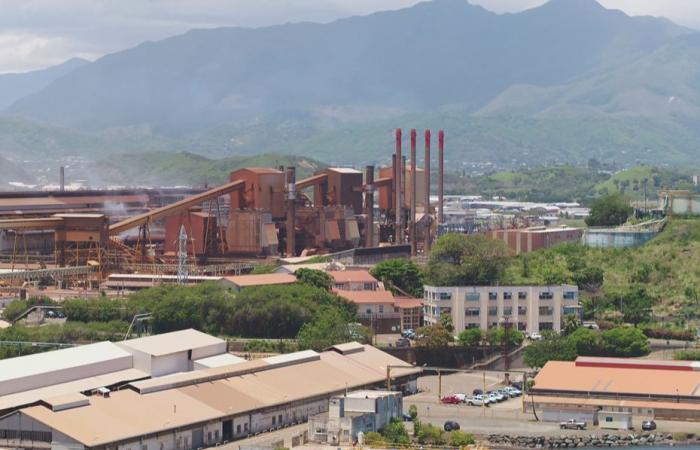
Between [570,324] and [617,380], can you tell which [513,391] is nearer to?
[617,380]

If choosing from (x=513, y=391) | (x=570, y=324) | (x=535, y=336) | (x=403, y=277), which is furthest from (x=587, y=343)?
(x=403, y=277)

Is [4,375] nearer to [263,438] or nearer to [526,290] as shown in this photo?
[263,438]

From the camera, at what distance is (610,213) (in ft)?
240

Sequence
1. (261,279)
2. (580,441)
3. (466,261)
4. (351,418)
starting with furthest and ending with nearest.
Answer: (466,261), (261,279), (580,441), (351,418)

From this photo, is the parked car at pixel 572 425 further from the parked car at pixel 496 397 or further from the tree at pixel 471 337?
the tree at pixel 471 337

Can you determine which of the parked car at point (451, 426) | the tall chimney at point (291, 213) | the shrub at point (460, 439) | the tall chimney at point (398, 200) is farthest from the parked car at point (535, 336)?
the tall chimney at point (398, 200)

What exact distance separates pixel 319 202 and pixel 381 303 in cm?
2152

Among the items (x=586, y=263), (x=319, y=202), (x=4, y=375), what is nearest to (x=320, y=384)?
(x=4, y=375)

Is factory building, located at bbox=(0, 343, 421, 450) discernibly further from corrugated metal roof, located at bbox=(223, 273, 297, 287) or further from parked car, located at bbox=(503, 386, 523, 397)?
corrugated metal roof, located at bbox=(223, 273, 297, 287)

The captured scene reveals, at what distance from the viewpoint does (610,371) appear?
41156 millimetres

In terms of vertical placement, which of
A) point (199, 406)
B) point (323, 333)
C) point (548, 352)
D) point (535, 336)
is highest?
point (323, 333)

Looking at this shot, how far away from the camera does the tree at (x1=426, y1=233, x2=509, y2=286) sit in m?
51.9

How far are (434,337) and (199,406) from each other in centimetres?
1214

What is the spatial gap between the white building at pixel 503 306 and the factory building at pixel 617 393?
7685 millimetres
